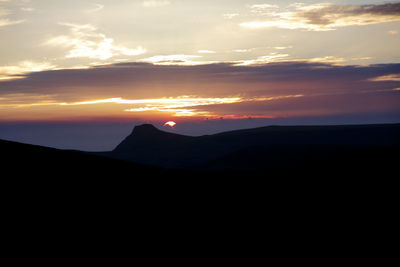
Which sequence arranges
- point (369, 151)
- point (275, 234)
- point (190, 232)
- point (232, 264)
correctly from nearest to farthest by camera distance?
point (232, 264) < point (190, 232) < point (275, 234) < point (369, 151)

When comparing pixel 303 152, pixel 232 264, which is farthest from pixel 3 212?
pixel 303 152

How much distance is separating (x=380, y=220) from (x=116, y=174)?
1931cm

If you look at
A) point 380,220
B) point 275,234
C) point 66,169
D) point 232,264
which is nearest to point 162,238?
point 232,264

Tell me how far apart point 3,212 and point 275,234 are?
1446cm

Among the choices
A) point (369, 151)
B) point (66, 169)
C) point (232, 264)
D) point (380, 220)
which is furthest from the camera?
point (369, 151)

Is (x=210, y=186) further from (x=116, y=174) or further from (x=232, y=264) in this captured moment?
(x=232, y=264)

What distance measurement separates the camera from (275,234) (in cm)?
2464

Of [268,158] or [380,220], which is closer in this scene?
[380,220]

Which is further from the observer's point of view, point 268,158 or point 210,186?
point 268,158

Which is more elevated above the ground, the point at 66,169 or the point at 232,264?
the point at 66,169

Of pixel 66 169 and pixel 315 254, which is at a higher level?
pixel 66 169

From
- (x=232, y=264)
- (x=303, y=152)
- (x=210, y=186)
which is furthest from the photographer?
(x=303, y=152)

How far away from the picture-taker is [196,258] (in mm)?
19984

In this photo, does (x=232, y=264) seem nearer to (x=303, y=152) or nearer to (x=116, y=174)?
(x=116, y=174)
